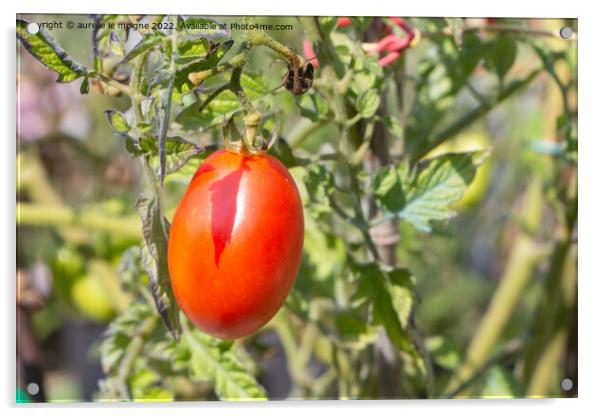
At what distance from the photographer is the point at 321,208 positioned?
0.69 meters

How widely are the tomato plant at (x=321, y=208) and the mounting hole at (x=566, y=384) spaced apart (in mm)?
15

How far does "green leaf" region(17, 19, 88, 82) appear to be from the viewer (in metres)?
0.54

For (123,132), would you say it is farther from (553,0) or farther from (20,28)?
(553,0)

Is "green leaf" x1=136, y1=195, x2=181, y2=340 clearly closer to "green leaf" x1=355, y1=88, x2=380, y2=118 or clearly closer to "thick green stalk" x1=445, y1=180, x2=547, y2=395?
"green leaf" x1=355, y1=88, x2=380, y2=118

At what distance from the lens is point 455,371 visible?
999 mm

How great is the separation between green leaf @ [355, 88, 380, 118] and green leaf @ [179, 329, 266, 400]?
0.24 meters

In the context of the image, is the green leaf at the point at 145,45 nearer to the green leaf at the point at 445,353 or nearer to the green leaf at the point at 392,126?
the green leaf at the point at 392,126

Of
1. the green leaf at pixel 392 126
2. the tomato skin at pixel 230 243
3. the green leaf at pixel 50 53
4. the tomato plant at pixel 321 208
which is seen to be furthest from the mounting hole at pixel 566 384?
the green leaf at pixel 50 53

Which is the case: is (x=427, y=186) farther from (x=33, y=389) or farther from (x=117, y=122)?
(x=33, y=389)

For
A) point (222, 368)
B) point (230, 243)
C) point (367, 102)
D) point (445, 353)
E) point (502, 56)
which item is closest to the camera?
point (230, 243)

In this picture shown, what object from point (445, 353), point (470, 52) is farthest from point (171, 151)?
point (445, 353)

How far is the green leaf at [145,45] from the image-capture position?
54 centimetres

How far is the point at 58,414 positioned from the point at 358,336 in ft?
0.93
